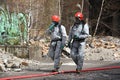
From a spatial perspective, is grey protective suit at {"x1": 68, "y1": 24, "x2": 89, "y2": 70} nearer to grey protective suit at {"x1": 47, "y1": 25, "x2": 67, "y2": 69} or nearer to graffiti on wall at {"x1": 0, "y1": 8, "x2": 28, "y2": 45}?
grey protective suit at {"x1": 47, "y1": 25, "x2": 67, "y2": 69}

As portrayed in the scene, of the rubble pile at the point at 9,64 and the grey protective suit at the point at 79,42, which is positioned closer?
the grey protective suit at the point at 79,42

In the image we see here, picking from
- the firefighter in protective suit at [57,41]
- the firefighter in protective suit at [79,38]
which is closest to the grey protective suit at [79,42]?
the firefighter in protective suit at [79,38]

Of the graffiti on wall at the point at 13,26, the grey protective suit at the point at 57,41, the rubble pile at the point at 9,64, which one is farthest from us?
the graffiti on wall at the point at 13,26

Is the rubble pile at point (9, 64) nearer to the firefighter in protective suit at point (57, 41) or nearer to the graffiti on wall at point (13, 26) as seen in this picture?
the firefighter in protective suit at point (57, 41)

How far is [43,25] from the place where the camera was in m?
24.0

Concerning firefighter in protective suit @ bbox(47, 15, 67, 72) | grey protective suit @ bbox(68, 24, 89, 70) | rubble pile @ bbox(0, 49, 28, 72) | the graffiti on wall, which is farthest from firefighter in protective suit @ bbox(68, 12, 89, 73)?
the graffiti on wall

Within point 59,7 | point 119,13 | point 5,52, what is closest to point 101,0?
point 119,13

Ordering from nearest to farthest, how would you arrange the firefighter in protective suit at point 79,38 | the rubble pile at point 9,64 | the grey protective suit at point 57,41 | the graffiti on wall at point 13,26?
the firefighter in protective suit at point 79,38, the grey protective suit at point 57,41, the rubble pile at point 9,64, the graffiti on wall at point 13,26

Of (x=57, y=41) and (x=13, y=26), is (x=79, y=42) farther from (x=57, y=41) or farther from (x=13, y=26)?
(x=13, y=26)

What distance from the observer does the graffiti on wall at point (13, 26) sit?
20.0 m

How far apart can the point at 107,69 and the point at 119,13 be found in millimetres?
18318

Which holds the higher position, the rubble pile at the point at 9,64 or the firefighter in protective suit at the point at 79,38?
the firefighter in protective suit at the point at 79,38

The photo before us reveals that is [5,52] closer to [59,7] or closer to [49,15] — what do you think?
[49,15]

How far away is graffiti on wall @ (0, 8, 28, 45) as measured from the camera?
20.0 metres
